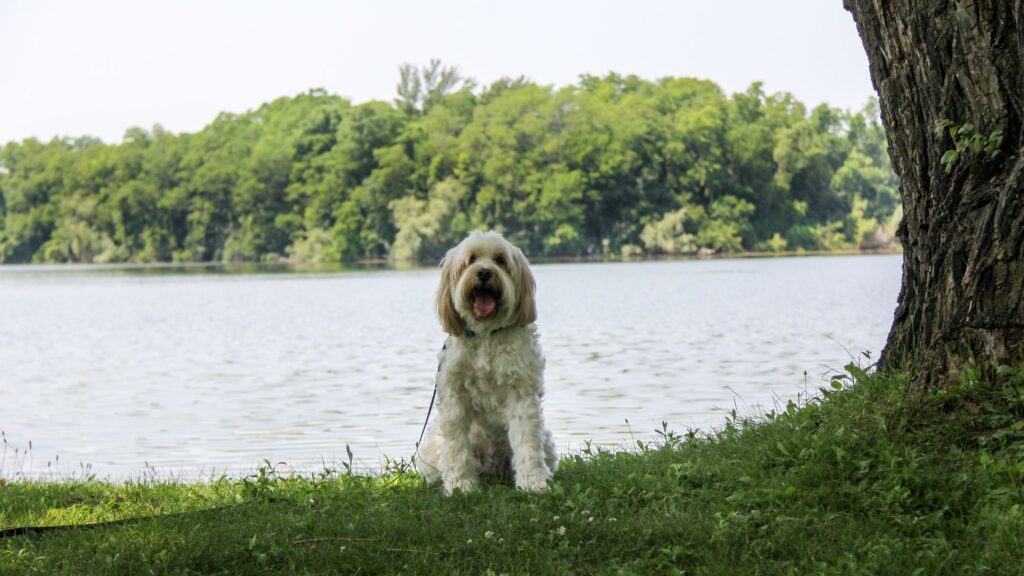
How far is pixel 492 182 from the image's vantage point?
9944 centimetres

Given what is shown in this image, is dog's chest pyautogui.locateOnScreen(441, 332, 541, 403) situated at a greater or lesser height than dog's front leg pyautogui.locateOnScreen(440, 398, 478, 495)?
greater

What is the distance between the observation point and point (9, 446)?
1334 cm

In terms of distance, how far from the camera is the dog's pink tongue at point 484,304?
22.2 ft

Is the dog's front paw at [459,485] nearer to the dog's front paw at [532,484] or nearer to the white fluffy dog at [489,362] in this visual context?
the white fluffy dog at [489,362]

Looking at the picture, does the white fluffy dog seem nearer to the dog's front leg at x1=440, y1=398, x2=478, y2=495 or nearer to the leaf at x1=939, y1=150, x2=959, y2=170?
the dog's front leg at x1=440, y1=398, x2=478, y2=495

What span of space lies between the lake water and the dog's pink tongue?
3.81 meters

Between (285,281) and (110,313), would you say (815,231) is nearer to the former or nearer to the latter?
(285,281)

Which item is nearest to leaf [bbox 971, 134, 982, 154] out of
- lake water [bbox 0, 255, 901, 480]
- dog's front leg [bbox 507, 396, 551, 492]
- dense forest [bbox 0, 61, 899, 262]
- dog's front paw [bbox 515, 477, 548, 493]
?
dog's front leg [bbox 507, 396, 551, 492]

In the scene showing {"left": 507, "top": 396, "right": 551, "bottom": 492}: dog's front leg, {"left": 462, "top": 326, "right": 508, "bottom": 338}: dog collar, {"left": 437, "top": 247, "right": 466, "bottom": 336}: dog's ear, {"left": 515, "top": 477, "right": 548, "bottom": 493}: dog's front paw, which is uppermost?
{"left": 437, "top": 247, "right": 466, "bottom": 336}: dog's ear

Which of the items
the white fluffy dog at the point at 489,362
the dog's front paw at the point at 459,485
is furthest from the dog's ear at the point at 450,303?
the dog's front paw at the point at 459,485

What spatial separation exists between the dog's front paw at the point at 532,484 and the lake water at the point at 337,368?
353 centimetres

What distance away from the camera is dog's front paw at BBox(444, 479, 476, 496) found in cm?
689

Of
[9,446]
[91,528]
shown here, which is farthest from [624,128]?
[91,528]

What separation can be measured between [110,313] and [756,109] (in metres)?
82.0
